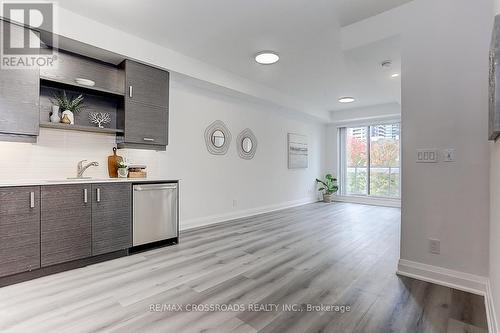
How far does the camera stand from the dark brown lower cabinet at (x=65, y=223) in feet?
8.02

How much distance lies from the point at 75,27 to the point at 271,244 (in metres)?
3.41

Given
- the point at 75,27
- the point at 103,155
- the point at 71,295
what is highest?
the point at 75,27

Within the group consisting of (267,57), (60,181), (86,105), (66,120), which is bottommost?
(60,181)

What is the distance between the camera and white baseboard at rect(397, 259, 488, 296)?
7.04ft

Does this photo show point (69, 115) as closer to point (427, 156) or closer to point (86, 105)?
point (86, 105)

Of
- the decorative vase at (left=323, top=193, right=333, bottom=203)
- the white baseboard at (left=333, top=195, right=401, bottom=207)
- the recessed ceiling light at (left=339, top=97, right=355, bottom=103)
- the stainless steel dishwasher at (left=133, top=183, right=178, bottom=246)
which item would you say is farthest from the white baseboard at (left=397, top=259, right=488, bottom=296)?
the decorative vase at (left=323, top=193, right=333, bottom=203)

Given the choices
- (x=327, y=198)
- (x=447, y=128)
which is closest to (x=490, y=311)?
(x=447, y=128)

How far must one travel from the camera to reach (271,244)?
3428mm

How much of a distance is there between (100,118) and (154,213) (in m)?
1.43

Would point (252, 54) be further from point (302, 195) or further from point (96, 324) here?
point (302, 195)

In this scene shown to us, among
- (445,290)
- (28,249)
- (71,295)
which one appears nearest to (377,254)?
(445,290)

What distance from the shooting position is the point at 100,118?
3338 millimetres

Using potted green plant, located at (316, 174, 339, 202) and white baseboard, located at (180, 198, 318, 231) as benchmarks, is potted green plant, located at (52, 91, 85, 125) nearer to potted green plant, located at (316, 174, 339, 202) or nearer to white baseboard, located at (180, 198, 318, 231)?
white baseboard, located at (180, 198, 318, 231)

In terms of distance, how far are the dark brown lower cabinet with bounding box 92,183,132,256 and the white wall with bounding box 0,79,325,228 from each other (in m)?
0.63
